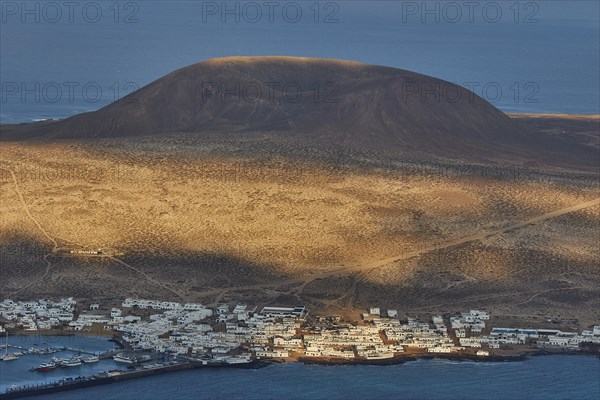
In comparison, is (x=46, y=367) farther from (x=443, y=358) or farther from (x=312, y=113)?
(x=312, y=113)

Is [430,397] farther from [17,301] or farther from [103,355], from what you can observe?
[17,301]

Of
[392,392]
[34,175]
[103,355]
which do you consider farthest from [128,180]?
[392,392]

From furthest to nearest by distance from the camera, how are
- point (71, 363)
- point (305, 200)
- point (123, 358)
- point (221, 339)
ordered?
point (305, 200)
point (221, 339)
point (123, 358)
point (71, 363)

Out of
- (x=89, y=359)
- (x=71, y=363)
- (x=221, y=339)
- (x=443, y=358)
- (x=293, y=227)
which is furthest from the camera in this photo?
(x=293, y=227)

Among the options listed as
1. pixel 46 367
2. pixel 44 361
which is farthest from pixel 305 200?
pixel 46 367

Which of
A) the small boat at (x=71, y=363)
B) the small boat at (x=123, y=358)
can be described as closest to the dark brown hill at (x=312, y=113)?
the small boat at (x=123, y=358)

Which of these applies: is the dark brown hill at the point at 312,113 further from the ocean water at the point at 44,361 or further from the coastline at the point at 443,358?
the ocean water at the point at 44,361
